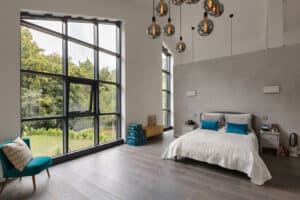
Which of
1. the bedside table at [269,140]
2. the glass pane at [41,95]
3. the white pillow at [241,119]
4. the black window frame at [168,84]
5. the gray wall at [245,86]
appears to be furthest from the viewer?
the black window frame at [168,84]

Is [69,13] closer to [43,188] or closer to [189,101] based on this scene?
[43,188]

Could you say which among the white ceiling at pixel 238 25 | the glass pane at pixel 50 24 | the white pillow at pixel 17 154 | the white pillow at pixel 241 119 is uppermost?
the white ceiling at pixel 238 25

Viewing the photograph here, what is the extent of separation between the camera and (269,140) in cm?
417

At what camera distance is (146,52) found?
6.09 m

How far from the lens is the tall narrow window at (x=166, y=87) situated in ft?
26.0

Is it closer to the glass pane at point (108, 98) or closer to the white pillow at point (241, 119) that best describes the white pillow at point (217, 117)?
the white pillow at point (241, 119)

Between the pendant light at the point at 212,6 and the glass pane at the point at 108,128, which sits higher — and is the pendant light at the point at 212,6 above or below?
above

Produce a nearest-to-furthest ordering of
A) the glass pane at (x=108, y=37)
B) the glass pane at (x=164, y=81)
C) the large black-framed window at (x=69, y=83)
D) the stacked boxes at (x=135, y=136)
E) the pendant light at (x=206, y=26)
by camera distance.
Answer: the pendant light at (x=206, y=26)
the large black-framed window at (x=69, y=83)
the glass pane at (x=108, y=37)
the stacked boxes at (x=135, y=136)
the glass pane at (x=164, y=81)

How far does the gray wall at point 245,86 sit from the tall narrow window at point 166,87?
1738 millimetres

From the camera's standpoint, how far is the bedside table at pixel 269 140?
4.09 m

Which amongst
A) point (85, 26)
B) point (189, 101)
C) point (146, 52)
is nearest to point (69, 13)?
point (85, 26)

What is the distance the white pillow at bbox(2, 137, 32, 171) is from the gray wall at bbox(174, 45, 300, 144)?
15.4ft

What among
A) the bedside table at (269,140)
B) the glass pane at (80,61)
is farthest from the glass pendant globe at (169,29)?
the bedside table at (269,140)

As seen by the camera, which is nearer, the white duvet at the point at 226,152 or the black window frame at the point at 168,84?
the white duvet at the point at 226,152
